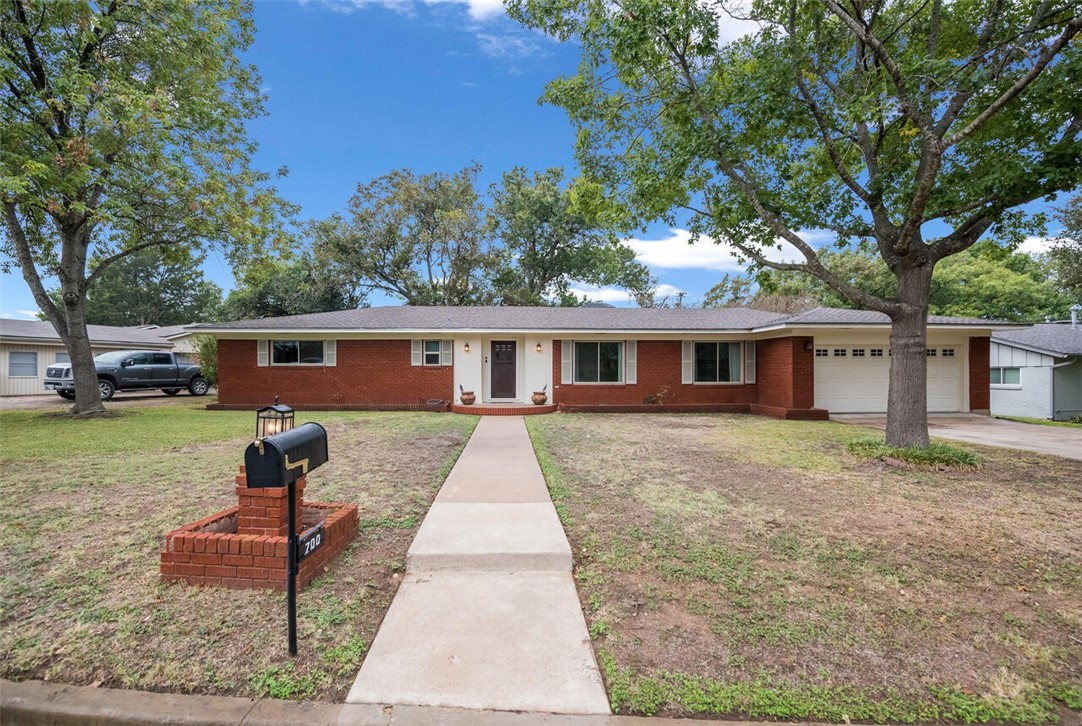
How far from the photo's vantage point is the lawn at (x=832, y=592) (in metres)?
2.24

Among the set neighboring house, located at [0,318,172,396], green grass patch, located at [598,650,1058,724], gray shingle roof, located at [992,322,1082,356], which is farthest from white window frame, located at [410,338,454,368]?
gray shingle roof, located at [992,322,1082,356]

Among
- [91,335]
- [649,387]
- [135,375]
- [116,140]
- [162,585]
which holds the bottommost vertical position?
[162,585]

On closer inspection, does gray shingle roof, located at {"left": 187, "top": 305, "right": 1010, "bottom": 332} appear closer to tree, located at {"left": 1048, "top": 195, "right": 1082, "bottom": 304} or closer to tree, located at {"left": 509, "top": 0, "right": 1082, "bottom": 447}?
tree, located at {"left": 509, "top": 0, "right": 1082, "bottom": 447}

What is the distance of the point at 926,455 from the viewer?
284 inches

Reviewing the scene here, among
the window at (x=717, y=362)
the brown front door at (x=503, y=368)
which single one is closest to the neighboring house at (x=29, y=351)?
the brown front door at (x=503, y=368)

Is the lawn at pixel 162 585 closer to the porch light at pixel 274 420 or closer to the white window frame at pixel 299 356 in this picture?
the porch light at pixel 274 420

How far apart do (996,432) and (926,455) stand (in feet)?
19.1

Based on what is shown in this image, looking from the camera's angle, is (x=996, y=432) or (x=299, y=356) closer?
(x=996, y=432)

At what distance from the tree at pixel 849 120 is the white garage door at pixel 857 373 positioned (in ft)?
17.5

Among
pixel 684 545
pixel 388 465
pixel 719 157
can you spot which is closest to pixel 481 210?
pixel 719 157

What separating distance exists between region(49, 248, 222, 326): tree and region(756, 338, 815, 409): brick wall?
1663 inches

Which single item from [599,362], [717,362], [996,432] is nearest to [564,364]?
[599,362]

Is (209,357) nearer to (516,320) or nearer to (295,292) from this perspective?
(295,292)

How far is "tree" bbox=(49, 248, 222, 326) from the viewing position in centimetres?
3925
